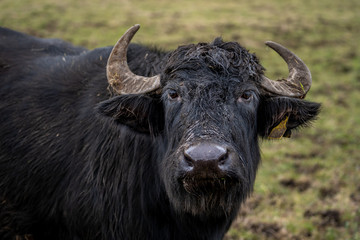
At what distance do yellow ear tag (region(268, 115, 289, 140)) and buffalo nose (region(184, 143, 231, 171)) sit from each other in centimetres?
111

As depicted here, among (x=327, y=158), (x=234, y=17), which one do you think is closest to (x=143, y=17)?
(x=234, y=17)

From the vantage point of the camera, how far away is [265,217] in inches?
230

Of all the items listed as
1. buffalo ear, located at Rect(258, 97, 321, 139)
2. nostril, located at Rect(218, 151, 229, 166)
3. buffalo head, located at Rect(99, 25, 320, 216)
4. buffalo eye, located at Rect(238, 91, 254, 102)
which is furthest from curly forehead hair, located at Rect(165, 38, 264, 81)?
nostril, located at Rect(218, 151, 229, 166)

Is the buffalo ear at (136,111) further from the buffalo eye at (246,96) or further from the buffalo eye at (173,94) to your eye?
the buffalo eye at (246,96)

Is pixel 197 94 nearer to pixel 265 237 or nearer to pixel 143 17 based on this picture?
pixel 265 237

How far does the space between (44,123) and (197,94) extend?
1867 millimetres

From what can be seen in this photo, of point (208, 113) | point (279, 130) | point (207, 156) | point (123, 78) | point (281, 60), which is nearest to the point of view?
point (207, 156)

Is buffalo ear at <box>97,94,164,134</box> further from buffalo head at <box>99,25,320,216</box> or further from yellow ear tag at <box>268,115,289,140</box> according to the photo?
yellow ear tag at <box>268,115,289,140</box>

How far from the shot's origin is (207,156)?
262 cm

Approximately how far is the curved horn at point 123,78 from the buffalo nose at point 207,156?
960 millimetres

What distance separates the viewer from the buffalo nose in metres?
2.63

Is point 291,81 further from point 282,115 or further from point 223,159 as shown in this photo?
point 223,159

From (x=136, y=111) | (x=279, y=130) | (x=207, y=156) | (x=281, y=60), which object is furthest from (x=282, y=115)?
(x=281, y=60)

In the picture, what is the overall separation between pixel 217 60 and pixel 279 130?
3.05ft
